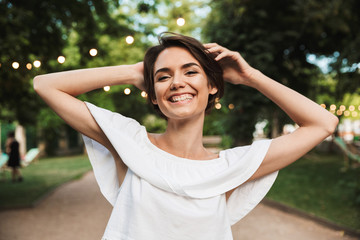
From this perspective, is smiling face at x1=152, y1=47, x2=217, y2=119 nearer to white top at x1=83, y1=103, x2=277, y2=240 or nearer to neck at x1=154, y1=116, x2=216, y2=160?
neck at x1=154, y1=116, x2=216, y2=160

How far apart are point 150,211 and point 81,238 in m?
4.79

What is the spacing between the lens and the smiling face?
1.64 metres

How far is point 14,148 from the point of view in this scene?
12.2m

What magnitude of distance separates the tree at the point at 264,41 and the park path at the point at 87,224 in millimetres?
3683

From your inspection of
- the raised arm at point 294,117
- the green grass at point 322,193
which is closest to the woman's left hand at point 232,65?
the raised arm at point 294,117

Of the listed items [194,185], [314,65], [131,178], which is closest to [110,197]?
[131,178]

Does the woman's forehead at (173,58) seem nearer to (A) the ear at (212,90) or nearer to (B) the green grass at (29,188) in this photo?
(A) the ear at (212,90)

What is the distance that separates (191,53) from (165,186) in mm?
698

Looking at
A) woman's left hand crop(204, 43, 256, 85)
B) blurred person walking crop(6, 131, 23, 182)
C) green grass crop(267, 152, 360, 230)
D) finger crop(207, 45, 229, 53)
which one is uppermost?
finger crop(207, 45, 229, 53)

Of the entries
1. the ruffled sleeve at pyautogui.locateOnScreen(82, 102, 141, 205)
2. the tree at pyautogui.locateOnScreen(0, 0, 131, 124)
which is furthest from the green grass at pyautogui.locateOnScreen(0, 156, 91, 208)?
the ruffled sleeve at pyautogui.locateOnScreen(82, 102, 141, 205)

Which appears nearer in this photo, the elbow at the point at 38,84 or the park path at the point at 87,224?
the elbow at the point at 38,84

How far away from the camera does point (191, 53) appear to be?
173 cm

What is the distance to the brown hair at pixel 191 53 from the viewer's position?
67.9 inches

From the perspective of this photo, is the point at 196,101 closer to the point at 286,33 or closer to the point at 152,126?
the point at 286,33
